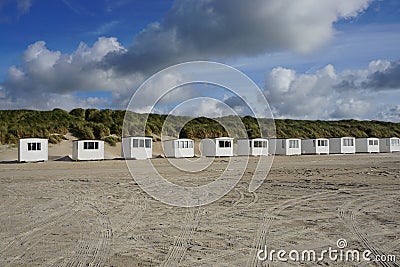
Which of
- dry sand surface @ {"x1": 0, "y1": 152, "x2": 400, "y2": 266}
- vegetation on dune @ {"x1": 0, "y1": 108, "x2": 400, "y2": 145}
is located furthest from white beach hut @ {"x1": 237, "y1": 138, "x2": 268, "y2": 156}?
dry sand surface @ {"x1": 0, "y1": 152, "x2": 400, "y2": 266}

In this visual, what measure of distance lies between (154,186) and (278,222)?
26.5ft

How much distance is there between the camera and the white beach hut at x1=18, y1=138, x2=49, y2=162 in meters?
32.1

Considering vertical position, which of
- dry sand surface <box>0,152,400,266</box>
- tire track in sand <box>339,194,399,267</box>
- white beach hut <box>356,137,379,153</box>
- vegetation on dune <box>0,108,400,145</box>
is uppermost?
vegetation on dune <box>0,108,400,145</box>

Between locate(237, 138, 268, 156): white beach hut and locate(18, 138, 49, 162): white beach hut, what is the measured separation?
62.5 feet

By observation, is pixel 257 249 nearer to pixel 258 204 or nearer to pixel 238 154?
pixel 258 204

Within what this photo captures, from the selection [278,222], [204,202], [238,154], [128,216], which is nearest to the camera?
[278,222]

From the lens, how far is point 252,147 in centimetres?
4275

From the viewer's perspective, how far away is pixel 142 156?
3700cm

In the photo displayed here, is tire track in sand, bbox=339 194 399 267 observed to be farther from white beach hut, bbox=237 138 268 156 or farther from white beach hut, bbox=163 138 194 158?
white beach hut, bbox=237 138 268 156

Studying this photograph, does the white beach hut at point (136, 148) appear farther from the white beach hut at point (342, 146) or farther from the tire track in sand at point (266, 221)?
the tire track in sand at point (266, 221)

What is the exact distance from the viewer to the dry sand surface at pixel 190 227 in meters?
6.31

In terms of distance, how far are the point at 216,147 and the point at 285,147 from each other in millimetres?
9689

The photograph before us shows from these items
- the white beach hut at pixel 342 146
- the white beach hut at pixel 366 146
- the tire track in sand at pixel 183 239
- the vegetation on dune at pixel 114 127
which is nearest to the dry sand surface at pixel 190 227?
the tire track in sand at pixel 183 239

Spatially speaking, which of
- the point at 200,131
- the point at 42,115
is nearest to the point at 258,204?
the point at 200,131
